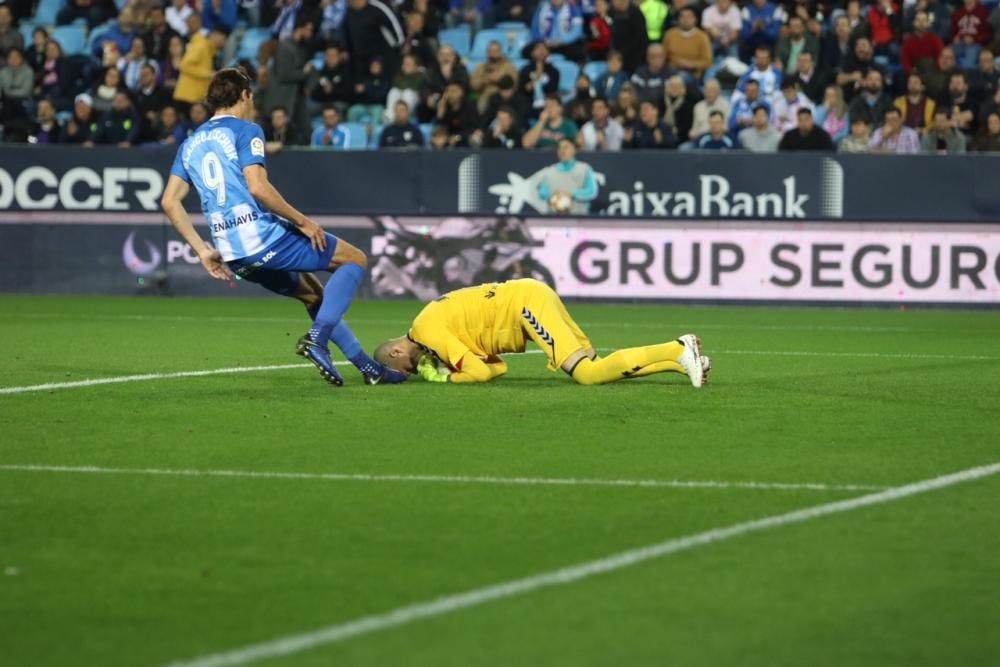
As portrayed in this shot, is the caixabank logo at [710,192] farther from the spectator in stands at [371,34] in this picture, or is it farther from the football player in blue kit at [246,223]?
the football player in blue kit at [246,223]

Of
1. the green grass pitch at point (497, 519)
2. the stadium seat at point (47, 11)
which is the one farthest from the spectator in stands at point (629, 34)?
the green grass pitch at point (497, 519)

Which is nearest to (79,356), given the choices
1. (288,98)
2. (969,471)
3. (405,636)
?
(969,471)

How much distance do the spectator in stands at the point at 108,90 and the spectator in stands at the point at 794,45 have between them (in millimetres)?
8868

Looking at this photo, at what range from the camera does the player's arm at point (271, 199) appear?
34.0ft

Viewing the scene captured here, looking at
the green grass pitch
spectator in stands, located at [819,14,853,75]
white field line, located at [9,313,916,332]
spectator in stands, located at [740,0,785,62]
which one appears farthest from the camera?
spectator in stands, located at [740,0,785,62]

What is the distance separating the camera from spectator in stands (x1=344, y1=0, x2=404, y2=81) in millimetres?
24469

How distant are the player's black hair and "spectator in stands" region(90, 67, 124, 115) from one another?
14.3m

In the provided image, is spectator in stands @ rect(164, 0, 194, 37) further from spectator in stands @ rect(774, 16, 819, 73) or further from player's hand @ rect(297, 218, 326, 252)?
player's hand @ rect(297, 218, 326, 252)

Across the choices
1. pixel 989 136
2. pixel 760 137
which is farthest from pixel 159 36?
pixel 989 136

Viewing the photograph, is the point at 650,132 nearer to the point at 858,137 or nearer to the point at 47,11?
the point at 858,137

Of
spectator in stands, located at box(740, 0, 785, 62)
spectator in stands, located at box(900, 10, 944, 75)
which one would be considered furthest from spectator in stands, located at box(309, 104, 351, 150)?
spectator in stands, located at box(900, 10, 944, 75)

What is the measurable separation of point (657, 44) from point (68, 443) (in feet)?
53.4

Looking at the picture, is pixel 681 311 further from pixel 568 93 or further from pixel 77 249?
pixel 77 249

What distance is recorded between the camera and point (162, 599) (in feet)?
17.3
